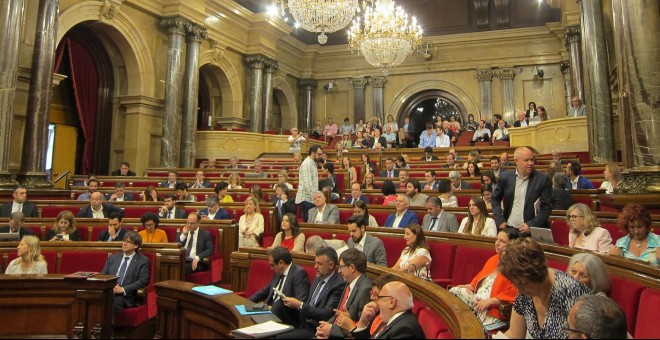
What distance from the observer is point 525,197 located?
3904 millimetres

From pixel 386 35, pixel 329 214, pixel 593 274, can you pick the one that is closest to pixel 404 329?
pixel 593 274

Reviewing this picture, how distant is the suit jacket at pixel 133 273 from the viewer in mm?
4070

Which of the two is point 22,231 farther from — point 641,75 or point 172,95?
point 172,95

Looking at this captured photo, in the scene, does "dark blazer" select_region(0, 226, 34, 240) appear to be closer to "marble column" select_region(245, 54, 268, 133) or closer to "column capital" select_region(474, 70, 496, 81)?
"marble column" select_region(245, 54, 268, 133)

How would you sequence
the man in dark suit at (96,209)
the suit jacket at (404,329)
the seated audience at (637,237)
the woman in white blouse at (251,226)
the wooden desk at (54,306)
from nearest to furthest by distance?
the suit jacket at (404,329), the seated audience at (637,237), the wooden desk at (54,306), the woman in white blouse at (251,226), the man in dark suit at (96,209)

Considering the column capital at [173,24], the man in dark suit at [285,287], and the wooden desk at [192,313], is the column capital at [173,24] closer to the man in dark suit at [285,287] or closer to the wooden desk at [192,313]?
the wooden desk at [192,313]

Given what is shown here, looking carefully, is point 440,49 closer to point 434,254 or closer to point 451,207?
point 451,207

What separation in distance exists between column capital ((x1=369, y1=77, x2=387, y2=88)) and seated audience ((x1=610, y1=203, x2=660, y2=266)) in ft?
50.7

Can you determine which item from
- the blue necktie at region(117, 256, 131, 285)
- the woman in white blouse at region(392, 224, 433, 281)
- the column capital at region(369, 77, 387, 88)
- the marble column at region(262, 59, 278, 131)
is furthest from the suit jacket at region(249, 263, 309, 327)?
the column capital at region(369, 77, 387, 88)

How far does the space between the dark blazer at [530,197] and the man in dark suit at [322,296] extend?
63.9 inches

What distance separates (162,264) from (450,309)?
3.07 metres

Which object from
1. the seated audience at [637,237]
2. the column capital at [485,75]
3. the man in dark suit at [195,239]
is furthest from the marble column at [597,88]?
the column capital at [485,75]

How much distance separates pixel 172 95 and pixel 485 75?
10.6m

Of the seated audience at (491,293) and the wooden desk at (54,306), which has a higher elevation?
the seated audience at (491,293)
